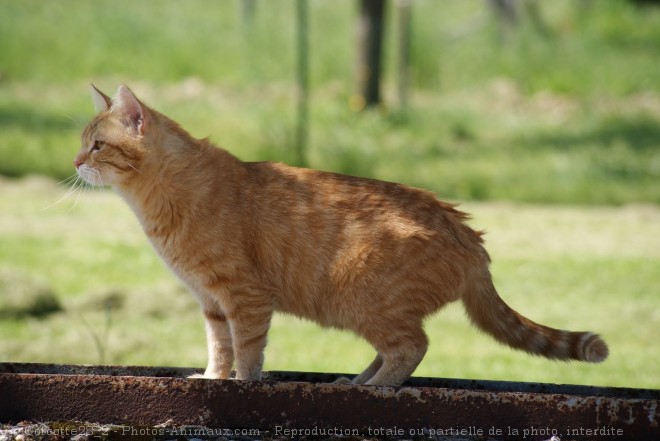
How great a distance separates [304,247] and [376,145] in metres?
7.11

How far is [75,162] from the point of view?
3.77 metres

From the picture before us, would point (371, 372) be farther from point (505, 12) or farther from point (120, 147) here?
point (505, 12)

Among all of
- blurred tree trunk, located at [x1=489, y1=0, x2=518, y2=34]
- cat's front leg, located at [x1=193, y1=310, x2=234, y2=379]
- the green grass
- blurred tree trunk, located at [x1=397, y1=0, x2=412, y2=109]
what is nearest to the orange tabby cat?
cat's front leg, located at [x1=193, y1=310, x2=234, y2=379]

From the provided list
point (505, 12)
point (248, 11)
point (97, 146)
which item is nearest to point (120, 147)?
point (97, 146)

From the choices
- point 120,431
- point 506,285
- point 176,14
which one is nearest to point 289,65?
point 176,14

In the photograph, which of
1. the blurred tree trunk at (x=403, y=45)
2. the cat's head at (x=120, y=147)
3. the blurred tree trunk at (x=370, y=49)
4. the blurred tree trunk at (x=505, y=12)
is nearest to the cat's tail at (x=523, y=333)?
the cat's head at (x=120, y=147)

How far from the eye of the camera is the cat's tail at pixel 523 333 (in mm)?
3590

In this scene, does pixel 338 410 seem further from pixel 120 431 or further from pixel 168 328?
pixel 168 328

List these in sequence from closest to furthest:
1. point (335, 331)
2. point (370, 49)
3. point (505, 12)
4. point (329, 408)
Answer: point (329, 408) < point (335, 331) < point (370, 49) < point (505, 12)

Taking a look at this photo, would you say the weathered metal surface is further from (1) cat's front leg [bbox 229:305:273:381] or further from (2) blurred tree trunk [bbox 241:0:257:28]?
(2) blurred tree trunk [bbox 241:0:257:28]

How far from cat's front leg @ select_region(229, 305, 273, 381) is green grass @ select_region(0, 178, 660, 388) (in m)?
1.19

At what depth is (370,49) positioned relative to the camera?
11.6 metres

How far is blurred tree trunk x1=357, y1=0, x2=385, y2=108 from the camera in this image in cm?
1137

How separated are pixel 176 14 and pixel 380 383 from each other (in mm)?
11302
